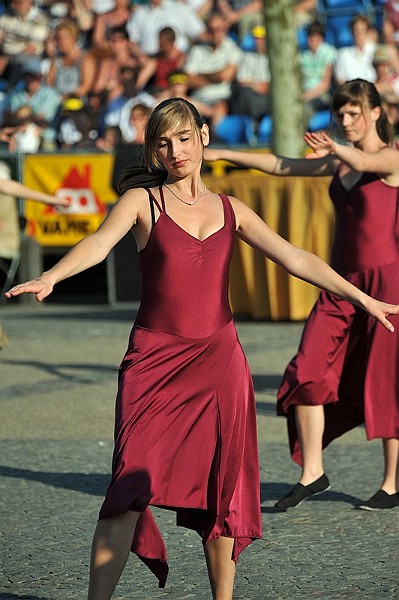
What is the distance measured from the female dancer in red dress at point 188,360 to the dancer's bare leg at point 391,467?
1809 millimetres

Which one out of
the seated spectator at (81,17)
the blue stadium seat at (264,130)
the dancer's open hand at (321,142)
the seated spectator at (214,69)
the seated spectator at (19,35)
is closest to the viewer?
the dancer's open hand at (321,142)

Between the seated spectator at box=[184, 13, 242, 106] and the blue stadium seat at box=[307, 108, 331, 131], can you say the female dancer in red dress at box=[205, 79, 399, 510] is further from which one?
the seated spectator at box=[184, 13, 242, 106]

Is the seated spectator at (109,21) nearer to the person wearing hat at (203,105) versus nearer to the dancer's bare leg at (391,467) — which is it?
the person wearing hat at (203,105)

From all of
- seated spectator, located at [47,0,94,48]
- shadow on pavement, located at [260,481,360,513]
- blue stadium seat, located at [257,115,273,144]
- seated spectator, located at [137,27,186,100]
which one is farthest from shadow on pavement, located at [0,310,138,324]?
shadow on pavement, located at [260,481,360,513]

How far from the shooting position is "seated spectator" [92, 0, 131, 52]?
1775cm

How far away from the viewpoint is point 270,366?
977 centimetres

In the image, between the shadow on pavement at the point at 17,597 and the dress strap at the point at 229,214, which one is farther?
the shadow on pavement at the point at 17,597

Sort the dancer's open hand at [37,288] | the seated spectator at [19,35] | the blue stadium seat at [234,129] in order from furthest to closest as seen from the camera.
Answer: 1. the seated spectator at [19,35]
2. the blue stadium seat at [234,129]
3. the dancer's open hand at [37,288]

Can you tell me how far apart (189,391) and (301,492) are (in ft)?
6.31

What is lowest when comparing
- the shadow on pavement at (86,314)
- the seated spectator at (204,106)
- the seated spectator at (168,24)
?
the shadow on pavement at (86,314)

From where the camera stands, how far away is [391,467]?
5.95 metres

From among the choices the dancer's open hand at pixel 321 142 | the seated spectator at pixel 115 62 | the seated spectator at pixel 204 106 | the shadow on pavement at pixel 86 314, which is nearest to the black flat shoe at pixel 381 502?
the dancer's open hand at pixel 321 142

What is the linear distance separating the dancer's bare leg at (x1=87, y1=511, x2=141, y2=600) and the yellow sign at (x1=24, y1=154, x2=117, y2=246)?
34.2 ft

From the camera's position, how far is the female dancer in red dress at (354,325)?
19.4ft
